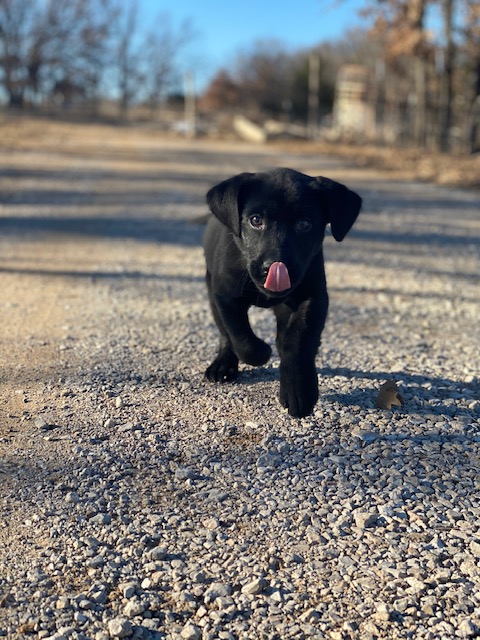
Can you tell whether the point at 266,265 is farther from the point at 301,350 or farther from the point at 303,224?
the point at 301,350

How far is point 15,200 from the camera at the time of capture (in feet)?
44.3

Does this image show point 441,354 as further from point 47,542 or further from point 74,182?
point 74,182

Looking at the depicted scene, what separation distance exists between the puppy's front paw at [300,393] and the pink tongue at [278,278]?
60 cm

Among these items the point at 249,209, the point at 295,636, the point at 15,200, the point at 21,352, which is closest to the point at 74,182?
the point at 15,200

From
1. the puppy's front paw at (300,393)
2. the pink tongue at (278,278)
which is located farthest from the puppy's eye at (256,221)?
the puppy's front paw at (300,393)

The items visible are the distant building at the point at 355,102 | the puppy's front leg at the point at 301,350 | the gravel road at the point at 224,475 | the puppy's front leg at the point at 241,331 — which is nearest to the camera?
the gravel road at the point at 224,475

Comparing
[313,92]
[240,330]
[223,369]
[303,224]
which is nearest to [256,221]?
[303,224]

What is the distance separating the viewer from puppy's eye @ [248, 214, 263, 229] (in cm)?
364

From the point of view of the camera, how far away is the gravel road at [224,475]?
2.55 metres

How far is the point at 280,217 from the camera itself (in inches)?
142

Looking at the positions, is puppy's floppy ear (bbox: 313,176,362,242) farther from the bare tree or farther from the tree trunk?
the bare tree

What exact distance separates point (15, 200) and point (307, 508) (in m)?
11.4

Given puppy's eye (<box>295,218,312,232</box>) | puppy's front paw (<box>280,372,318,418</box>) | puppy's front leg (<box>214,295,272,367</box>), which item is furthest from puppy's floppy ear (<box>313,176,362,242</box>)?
puppy's front paw (<box>280,372,318,418</box>)

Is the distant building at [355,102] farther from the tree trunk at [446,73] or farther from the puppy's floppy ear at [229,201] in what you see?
the puppy's floppy ear at [229,201]
